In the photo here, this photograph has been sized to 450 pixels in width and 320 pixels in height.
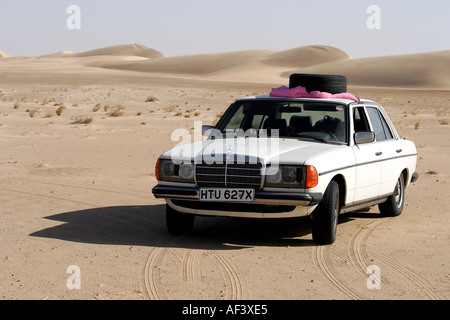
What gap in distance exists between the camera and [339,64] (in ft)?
505

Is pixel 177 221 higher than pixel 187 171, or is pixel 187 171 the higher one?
pixel 187 171

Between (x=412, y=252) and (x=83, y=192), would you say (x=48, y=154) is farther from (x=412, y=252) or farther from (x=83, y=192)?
(x=412, y=252)

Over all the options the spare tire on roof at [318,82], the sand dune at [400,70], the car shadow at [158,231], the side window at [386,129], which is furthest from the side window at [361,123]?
the sand dune at [400,70]

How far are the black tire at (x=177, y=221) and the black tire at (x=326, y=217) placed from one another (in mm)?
1423

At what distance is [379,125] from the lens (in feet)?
32.3

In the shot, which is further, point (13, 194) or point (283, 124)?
point (13, 194)

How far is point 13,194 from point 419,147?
12.1 meters

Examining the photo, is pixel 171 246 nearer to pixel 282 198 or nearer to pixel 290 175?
pixel 282 198

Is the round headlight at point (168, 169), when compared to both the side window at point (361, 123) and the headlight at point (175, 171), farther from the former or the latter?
the side window at point (361, 123)

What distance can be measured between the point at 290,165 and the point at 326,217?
27.0 inches

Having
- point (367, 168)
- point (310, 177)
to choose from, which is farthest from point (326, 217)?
point (367, 168)

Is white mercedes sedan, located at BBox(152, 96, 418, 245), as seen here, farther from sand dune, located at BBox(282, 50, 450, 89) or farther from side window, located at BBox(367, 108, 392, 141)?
sand dune, located at BBox(282, 50, 450, 89)

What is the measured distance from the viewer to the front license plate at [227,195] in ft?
24.8
